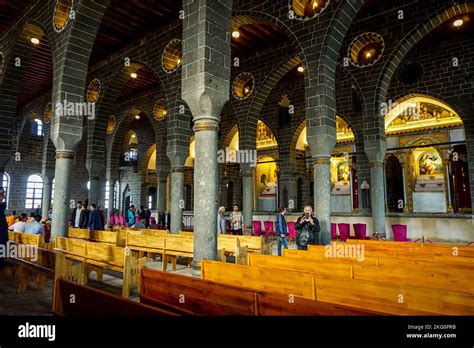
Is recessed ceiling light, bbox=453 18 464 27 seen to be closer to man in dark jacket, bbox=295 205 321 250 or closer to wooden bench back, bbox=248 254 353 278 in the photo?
man in dark jacket, bbox=295 205 321 250

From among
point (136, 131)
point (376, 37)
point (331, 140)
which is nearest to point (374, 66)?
point (376, 37)

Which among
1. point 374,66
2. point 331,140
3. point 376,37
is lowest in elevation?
point 331,140

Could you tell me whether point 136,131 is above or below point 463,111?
above

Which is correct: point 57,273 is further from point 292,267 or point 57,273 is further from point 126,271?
point 292,267

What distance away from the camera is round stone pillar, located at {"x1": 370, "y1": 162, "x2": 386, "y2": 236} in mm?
10305

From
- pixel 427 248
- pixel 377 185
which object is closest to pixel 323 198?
pixel 427 248

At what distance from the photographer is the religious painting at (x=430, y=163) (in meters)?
17.5

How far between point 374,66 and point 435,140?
8528 millimetres

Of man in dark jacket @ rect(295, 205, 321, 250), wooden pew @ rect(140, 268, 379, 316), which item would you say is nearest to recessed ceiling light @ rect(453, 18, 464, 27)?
man in dark jacket @ rect(295, 205, 321, 250)

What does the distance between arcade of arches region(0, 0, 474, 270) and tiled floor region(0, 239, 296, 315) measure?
1989 mm

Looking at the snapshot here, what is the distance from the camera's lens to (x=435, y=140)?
16.5m

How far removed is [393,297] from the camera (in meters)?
2.82

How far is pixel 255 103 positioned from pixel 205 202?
8900 millimetres

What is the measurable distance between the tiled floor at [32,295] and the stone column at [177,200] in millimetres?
3704
